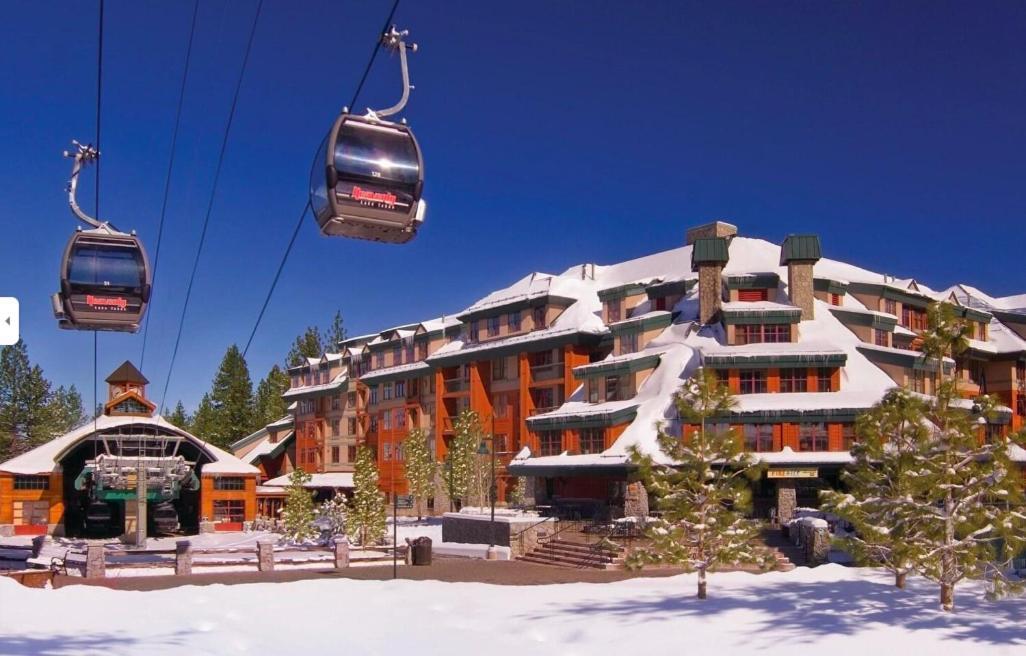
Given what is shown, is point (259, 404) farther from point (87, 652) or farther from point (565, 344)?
point (87, 652)

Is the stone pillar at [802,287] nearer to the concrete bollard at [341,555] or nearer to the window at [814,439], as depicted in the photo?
the window at [814,439]

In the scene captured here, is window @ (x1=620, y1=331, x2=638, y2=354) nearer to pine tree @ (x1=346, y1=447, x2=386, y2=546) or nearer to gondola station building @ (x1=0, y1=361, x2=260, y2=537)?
pine tree @ (x1=346, y1=447, x2=386, y2=546)

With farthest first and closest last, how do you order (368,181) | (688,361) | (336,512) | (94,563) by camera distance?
(336,512) → (688,361) → (94,563) → (368,181)

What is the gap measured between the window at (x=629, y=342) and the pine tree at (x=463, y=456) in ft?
38.8

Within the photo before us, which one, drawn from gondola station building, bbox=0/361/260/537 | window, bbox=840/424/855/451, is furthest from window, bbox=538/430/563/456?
gondola station building, bbox=0/361/260/537

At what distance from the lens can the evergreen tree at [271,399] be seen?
12190cm

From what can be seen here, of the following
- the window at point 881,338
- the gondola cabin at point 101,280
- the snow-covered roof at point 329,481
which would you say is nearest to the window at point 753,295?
the window at point 881,338

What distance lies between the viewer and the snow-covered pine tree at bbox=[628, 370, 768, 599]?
27.5 metres

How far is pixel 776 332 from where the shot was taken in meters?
51.2

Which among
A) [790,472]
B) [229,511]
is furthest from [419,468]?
[790,472]

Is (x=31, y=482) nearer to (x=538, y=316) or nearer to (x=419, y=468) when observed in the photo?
(x=419, y=468)

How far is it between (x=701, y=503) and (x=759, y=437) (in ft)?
65.8

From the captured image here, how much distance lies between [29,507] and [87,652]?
2408 inches

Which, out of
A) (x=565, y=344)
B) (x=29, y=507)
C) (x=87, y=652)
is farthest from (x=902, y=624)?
(x=29, y=507)
